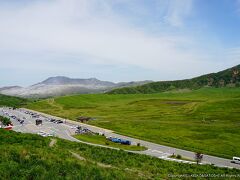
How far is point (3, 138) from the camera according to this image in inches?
2707

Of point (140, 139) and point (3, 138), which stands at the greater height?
point (3, 138)

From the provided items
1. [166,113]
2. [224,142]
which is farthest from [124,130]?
[166,113]

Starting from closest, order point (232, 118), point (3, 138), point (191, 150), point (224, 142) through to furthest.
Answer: point (3, 138), point (191, 150), point (224, 142), point (232, 118)

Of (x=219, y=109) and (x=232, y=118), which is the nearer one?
(x=232, y=118)

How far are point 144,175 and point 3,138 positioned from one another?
36738mm

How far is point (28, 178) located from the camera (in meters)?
35.6

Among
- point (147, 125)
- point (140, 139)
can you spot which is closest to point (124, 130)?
point (147, 125)

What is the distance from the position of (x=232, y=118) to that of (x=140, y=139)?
65.1 meters

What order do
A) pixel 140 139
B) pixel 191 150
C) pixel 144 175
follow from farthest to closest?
pixel 140 139 < pixel 191 150 < pixel 144 175

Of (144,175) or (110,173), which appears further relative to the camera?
(144,175)

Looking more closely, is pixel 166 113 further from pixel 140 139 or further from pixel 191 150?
pixel 191 150

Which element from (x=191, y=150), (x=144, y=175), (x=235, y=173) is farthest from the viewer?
(x=191, y=150)

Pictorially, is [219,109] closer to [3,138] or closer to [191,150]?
[191,150]

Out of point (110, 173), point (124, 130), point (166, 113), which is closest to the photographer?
point (110, 173)
